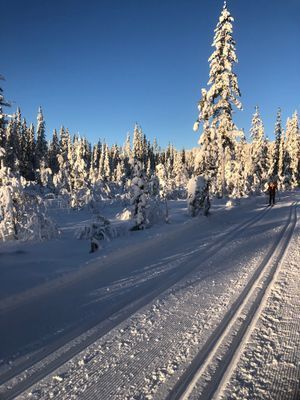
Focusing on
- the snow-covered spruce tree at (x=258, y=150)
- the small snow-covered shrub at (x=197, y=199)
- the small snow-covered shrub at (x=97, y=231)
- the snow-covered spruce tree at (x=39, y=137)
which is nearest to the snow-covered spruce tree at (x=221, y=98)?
the small snow-covered shrub at (x=197, y=199)

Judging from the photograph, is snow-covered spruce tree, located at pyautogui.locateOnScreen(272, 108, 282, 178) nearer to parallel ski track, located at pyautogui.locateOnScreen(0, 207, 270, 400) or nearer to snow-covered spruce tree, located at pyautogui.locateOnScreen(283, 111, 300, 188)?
snow-covered spruce tree, located at pyautogui.locateOnScreen(283, 111, 300, 188)

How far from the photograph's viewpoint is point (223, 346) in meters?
4.11

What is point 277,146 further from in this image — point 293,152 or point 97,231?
point 97,231

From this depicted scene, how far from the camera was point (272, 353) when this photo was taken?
4004 mm

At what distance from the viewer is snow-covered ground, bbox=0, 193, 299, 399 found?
360cm

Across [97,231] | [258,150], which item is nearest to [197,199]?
[97,231]

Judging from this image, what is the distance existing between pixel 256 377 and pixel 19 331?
3387 mm

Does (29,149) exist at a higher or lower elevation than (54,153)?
lower

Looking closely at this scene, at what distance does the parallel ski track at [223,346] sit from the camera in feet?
11.0

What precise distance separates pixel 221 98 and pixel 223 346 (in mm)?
25367

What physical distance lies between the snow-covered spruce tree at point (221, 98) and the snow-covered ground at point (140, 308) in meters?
16.3

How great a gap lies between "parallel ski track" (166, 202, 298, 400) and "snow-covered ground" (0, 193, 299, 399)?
10 cm

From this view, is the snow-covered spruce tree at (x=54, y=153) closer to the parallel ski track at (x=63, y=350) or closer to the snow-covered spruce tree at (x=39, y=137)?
the snow-covered spruce tree at (x=39, y=137)

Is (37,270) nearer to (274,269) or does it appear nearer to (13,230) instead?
(13,230)
